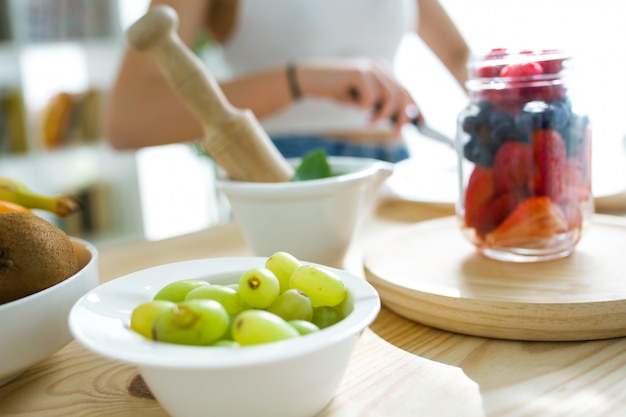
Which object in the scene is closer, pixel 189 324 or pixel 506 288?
pixel 189 324

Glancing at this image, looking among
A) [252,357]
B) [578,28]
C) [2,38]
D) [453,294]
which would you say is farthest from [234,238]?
[2,38]

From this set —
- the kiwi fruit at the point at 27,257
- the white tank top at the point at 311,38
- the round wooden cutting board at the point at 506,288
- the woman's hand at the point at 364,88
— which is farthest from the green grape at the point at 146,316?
the white tank top at the point at 311,38

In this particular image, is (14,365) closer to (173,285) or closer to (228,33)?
(173,285)

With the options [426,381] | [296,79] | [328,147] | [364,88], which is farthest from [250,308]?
[328,147]

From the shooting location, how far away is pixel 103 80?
278 cm

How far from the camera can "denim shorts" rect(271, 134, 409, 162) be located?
1.36 metres

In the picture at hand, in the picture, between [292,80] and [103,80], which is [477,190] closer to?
[292,80]

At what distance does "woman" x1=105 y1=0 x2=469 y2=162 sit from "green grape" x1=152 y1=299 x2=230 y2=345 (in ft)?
2.40

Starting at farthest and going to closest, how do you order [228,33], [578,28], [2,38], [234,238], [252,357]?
[2,38]
[578,28]
[228,33]
[234,238]
[252,357]

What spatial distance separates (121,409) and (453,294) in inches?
10.5

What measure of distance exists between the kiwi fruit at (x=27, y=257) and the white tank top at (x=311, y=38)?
90cm

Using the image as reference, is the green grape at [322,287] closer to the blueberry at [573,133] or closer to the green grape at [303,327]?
the green grape at [303,327]

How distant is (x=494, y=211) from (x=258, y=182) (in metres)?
0.24

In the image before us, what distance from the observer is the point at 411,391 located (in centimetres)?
42
